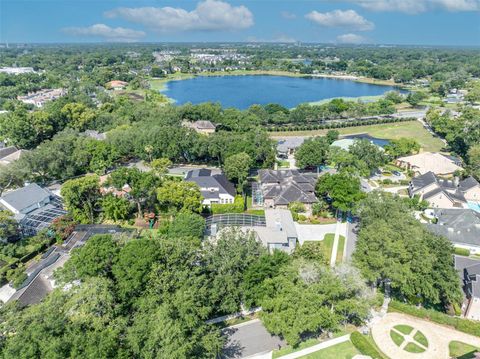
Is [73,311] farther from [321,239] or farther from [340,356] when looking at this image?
[321,239]

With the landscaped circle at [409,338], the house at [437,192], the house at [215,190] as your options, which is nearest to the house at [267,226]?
the house at [215,190]

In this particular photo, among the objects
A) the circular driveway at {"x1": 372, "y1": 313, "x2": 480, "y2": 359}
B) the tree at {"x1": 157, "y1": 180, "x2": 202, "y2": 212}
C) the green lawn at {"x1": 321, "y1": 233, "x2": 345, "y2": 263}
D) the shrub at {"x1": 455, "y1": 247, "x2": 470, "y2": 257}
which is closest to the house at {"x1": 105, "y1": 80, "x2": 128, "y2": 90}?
the tree at {"x1": 157, "y1": 180, "x2": 202, "y2": 212}

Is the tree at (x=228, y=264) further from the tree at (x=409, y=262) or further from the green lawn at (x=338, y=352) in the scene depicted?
the tree at (x=409, y=262)

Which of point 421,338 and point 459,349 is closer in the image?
point 459,349

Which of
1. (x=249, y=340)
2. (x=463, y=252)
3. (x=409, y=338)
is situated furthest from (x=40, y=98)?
(x=463, y=252)

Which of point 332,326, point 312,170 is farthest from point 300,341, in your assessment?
point 312,170

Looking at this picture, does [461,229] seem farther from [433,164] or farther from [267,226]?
[433,164]

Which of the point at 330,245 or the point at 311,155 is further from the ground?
the point at 311,155

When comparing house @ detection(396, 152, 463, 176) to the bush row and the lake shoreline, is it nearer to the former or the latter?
the bush row
